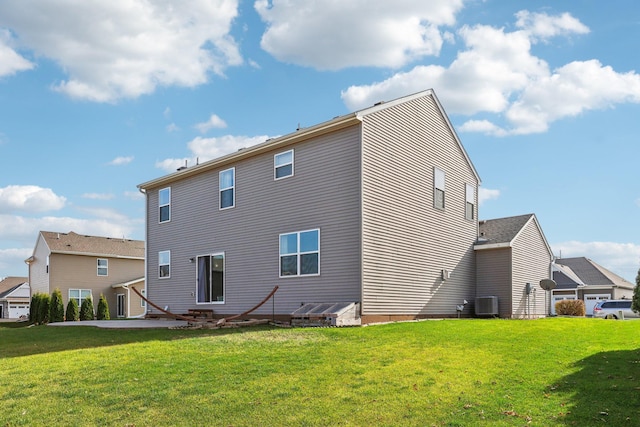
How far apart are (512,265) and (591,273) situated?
84.2ft

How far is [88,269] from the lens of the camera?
37.7 m

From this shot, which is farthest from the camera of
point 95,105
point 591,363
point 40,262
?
point 40,262

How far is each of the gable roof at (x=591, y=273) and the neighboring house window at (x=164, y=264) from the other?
31.5 metres

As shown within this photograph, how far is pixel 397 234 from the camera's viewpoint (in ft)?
55.3

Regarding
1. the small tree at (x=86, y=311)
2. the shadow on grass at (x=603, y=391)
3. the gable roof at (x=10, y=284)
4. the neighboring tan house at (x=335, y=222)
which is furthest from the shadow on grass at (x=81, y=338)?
the gable roof at (x=10, y=284)

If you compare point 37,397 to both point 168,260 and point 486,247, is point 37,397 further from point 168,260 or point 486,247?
point 486,247

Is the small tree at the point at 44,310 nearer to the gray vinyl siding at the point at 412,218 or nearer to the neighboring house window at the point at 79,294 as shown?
the neighboring house window at the point at 79,294

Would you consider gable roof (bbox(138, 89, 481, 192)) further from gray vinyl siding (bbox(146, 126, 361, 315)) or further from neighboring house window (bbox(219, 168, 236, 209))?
neighboring house window (bbox(219, 168, 236, 209))

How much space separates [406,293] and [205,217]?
7985 millimetres

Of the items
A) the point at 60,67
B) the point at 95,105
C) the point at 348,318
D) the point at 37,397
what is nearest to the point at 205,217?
the point at 95,105

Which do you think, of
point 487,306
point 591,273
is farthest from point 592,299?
point 487,306

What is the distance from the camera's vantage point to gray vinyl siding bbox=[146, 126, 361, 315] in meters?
15.8

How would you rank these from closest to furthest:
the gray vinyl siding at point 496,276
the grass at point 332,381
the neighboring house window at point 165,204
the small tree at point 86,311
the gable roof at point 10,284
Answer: the grass at point 332,381, the gray vinyl siding at point 496,276, the neighboring house window at point 165,204, the small tree at point 86,311, the gable roof at point 10,284

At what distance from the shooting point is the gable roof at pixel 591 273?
41.0 meters
